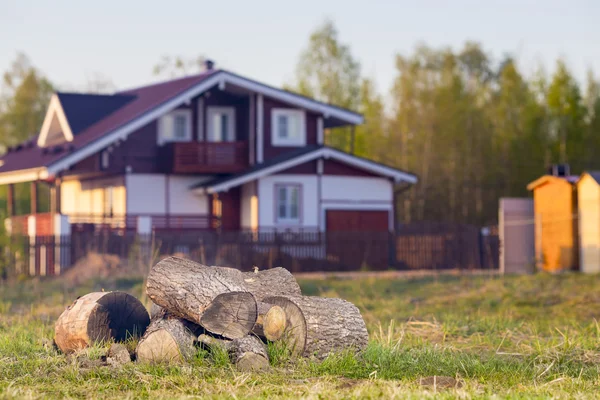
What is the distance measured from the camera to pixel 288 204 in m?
33.7

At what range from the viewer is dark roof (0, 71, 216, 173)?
3241 centimetres

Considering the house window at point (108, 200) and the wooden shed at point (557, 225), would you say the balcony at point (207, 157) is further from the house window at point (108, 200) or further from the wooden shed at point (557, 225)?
the wooden shed at point (557, 225)

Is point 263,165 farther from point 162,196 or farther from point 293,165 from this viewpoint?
point 162,196

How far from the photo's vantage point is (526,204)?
2923 centimetres

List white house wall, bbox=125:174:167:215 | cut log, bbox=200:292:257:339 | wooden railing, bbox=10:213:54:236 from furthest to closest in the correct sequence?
white house wall, bbox=125:174:167:215, wooden railing, bbox=10:213:54:236, cut log, bbox=200:292:257:339

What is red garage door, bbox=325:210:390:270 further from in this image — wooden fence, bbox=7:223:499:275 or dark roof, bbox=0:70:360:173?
dark roof, bbox=0:70:360:173

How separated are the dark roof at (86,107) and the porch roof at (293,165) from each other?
5.08 metres

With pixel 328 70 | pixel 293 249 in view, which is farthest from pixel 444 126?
pixel 293 249

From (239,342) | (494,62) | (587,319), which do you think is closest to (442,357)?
(239,342)

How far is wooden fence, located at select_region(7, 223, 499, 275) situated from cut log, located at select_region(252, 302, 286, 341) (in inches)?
608

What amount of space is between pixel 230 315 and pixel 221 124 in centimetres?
2609

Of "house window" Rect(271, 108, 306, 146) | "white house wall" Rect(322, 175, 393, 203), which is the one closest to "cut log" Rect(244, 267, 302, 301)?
"white house wall" Rect(322, 175, 393, 203)

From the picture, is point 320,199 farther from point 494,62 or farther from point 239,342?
point 494,62

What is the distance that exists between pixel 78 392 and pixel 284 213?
25938 mm
